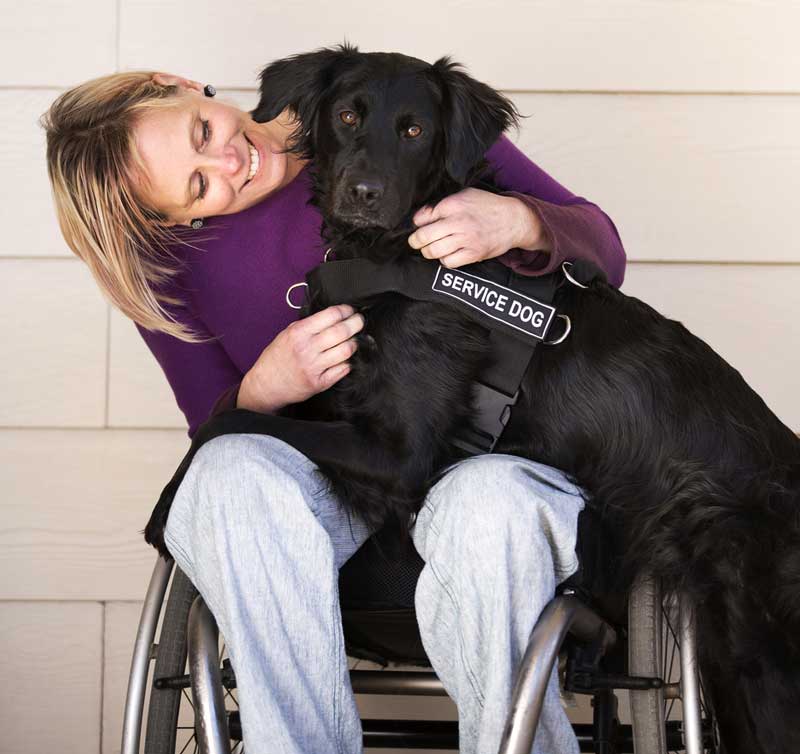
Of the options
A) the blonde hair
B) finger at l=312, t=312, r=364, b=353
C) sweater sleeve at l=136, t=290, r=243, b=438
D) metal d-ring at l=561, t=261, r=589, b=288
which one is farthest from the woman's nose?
metal d-ring at l=561, t=261, r=589, b=288

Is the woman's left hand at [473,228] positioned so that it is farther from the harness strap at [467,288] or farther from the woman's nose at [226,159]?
the woman's nose at [226,159]

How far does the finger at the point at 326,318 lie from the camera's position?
1494mm

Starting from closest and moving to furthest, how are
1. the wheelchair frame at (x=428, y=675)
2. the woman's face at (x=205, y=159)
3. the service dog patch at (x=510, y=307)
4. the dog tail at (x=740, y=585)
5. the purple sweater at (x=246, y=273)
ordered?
the wheelchair frame at (x=428, y=675) < the dog tail at (x=740, y=585) < the service dog patch at (x=510, y=307) < the woman's face at (x=205, y=159) < the purple sweater at (x=246, y=273)

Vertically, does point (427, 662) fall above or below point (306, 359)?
below

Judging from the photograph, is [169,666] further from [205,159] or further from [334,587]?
[205,159]

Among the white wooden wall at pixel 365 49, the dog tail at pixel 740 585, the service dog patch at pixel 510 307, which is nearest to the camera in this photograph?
the dog tail at pixel 740 585

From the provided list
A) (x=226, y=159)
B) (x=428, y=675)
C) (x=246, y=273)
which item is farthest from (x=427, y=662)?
(x=226, y=159)

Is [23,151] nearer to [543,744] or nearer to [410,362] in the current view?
[410,362]

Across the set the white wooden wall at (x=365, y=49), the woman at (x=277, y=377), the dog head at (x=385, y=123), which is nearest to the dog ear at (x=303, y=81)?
the dog head at (x=385, y=123)

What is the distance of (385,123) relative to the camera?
152cm

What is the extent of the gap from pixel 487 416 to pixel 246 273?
1.92 feet

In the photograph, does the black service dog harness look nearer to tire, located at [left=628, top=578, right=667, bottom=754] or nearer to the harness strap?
the harness strap

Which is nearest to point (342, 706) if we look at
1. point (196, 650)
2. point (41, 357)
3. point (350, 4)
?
point (196, 650)

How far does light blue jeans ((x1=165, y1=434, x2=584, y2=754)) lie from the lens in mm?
1186
